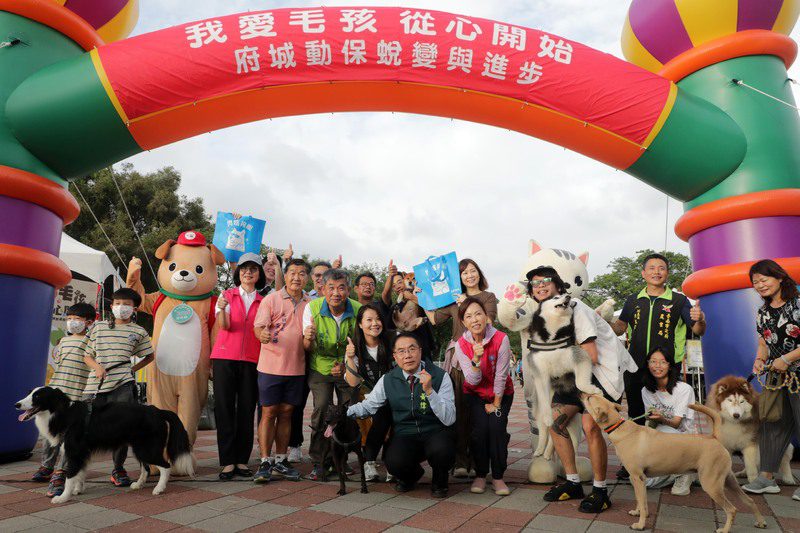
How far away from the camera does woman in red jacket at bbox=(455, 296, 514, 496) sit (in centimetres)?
390

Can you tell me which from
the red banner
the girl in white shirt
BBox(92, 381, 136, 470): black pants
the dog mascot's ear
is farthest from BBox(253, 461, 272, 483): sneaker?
the red banner

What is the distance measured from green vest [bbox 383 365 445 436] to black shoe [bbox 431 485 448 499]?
0.38 metres

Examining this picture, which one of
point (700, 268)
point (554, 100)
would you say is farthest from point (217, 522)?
point (700, 268)

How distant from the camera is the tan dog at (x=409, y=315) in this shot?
4.84 metres

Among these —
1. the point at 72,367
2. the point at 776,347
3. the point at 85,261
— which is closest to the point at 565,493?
the point at 776,347

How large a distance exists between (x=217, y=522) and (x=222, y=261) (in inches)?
98.6

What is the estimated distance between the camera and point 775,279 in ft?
11.9

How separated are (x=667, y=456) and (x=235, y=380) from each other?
3.30m

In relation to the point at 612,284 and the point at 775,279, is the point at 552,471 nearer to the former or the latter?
the point at 775,279

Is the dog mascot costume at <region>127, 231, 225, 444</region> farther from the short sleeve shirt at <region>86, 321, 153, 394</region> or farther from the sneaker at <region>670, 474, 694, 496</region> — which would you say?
the sneaker at <region>670, 474, 694, 496</region>

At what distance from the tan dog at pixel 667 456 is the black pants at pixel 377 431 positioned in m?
1.63

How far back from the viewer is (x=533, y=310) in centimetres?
377

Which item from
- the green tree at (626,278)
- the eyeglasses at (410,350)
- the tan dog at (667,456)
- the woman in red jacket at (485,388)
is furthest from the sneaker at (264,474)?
the green tree at (626,278)

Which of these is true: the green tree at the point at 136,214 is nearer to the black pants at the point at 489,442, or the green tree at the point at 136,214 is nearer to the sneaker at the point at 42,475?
the sneaker at the point at 42,475
